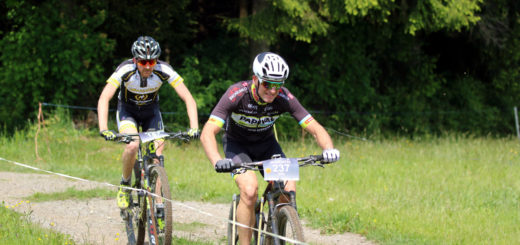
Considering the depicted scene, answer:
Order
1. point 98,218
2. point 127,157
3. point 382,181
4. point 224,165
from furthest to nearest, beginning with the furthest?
point 382,181, point 98,218, point 127,157, point 224,165

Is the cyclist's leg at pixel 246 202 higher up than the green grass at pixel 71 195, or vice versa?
the cyclist's leg at pixel 246 202

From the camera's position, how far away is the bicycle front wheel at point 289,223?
179 inches

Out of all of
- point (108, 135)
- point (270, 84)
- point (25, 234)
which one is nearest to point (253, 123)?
point (270, 84)

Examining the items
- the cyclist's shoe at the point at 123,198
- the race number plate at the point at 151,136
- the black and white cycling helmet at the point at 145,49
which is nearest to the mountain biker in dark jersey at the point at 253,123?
the race number plate at the point at 151,136

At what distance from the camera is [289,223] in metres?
4.68

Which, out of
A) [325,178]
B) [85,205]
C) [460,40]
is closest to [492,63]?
[460,40]

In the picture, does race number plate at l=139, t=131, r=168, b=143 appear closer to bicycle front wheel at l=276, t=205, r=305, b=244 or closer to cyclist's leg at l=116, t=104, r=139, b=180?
cyclist's leg at l=116, t=104, r=139, b=180

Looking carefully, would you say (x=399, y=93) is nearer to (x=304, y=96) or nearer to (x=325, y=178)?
(x=304, y=96)

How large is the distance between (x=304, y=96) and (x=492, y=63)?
6.73 meters

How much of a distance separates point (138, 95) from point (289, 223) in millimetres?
3077

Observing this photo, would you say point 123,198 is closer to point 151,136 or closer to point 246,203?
point 151,136

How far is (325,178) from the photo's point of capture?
10484mm

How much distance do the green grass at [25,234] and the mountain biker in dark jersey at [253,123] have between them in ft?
6.85

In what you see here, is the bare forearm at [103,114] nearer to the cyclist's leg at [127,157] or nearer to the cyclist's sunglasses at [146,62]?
the cyclist's leg at [127,157]
